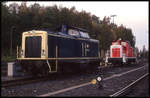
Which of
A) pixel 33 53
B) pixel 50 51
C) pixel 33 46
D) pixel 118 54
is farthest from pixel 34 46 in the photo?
pixel 118 54

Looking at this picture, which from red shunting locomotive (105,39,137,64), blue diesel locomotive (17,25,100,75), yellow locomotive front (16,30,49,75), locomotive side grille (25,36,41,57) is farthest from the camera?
red shunting locomotive (105,39,137,64)

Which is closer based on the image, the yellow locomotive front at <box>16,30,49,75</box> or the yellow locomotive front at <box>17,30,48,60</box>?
the yellow locomotive front at <box>16,30,49,75</box>

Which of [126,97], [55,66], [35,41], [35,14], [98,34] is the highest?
[35,14]

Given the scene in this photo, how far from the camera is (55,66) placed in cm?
1400

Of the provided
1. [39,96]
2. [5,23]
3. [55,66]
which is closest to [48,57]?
[55,66]

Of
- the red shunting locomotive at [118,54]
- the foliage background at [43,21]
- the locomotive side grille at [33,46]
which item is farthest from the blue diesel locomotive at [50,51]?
the foliage background at [43,21]

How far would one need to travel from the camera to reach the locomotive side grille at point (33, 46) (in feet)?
46.5

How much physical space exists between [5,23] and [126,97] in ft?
119

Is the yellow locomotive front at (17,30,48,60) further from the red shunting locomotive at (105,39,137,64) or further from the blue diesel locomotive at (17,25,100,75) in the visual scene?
the red shunting locomotive at (105,39,137,64)

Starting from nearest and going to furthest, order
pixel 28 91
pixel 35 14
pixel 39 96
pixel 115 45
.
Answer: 1. pixel 39 96
2. pixel 28 91
3. pixel 115 45
4. pixel 35 14

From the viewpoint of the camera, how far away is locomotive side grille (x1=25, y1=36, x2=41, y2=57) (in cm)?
1418

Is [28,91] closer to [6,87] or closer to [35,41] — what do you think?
[6,87]

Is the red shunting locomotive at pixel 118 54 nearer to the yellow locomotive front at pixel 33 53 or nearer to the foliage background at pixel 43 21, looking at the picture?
the foliage background at pixel 43 21

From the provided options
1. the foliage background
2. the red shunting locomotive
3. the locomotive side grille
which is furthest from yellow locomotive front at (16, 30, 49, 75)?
the foliage background
